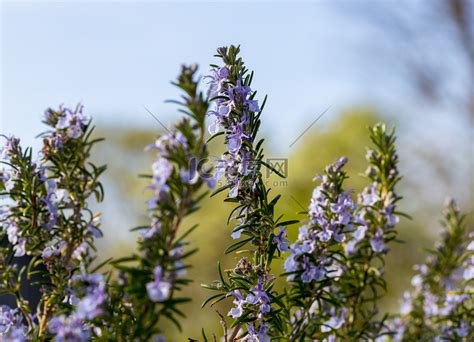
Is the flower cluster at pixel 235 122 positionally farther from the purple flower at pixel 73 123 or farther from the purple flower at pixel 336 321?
the purple flower at pixel 336 321

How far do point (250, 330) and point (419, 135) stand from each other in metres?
12.9

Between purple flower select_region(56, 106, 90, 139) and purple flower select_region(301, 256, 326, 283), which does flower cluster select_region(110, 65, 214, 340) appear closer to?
purple flower select_region(56, 106, 90, 139)

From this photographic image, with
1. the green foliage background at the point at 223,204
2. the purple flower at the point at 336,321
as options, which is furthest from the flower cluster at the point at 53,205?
the green foliage background at the point at 223,204

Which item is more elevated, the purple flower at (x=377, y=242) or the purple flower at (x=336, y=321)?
the purple flower at (x=377, y=242)

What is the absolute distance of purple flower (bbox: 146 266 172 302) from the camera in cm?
89

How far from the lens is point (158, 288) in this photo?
2.94 ft

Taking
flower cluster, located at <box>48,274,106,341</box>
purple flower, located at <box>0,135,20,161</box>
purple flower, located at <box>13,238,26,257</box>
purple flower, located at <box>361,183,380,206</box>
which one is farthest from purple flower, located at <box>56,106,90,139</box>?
purple flower, located at <box>361,183,380,206</box>

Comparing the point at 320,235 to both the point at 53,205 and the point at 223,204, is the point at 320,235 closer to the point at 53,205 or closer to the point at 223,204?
the point at 53,205

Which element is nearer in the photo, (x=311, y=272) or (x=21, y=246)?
(x=21, y=246)

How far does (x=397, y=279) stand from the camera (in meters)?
10.0

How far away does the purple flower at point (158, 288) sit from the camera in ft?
2.91

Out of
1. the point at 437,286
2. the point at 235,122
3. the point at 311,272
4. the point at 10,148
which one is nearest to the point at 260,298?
the point at 311,272

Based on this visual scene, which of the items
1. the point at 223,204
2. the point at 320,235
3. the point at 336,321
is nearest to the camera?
the point at 320,235

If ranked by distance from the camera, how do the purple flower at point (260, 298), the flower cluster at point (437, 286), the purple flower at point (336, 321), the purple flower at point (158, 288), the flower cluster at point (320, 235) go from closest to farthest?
the purple flower at point (158, 288), the purple flower at point (260, 298), the flower cluster at point (320, 235), the purple flower at point (336, 321), the flower cluster at point (437, 286)
